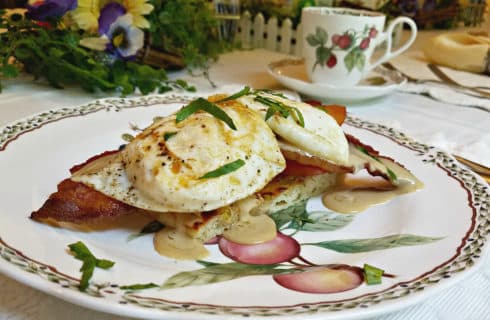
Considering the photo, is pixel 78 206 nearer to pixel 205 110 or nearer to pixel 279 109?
pixel 205 110

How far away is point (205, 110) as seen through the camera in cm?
105

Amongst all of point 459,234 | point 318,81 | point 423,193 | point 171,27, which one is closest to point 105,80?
point 171,27

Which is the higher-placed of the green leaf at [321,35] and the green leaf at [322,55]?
the green leaf at [321,35]

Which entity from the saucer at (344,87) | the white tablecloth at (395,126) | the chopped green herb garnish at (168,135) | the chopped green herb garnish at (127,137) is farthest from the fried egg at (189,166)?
the saucer at (344,87)

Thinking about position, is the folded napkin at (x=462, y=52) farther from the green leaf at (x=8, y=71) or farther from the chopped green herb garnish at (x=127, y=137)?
the green leaf at (x=8, y=71)

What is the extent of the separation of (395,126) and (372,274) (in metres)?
1.07

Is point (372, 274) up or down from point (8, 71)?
down

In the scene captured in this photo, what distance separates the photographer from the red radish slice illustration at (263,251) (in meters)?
0.96

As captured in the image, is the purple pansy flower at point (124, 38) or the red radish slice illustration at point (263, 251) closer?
the red radish slice illustration at point (263, 251)

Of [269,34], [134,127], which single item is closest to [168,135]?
[134,127]

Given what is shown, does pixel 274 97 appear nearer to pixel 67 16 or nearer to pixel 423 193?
pixel 423 193

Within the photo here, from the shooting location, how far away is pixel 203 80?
7.74 feet

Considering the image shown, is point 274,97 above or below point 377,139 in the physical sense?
above

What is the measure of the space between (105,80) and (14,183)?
3.25 feet
